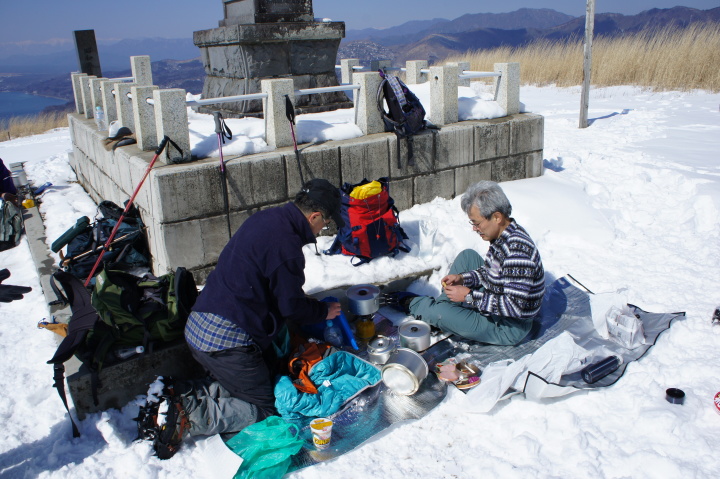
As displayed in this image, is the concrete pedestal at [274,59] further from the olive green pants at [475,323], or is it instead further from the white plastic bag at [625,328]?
the white plastic bag at [625,328]

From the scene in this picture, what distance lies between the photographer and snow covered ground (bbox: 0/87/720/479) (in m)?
3.05

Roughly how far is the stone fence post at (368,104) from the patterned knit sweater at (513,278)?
259 centimetres

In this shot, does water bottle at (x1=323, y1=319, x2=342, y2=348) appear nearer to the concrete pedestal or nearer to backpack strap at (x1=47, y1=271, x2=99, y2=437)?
backpack strap at (x1=47, y1=271, x2=99, y2=437)

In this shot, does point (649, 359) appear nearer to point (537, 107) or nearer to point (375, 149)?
→ point (375, 149)

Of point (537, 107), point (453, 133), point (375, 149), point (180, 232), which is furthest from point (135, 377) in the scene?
point (537, 107)

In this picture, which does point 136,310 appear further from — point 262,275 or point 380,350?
point 380,350

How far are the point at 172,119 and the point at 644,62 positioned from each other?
13998 mm

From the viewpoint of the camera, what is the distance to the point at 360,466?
3.08 meters

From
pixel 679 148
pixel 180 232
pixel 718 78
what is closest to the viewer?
pixel 180 232

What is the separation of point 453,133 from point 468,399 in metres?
3.65

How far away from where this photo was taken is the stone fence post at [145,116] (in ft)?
17.7

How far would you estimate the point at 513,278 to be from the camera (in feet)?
12.5

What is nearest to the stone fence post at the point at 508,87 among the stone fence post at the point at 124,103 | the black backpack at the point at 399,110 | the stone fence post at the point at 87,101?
the black backpack at the point at 399,110

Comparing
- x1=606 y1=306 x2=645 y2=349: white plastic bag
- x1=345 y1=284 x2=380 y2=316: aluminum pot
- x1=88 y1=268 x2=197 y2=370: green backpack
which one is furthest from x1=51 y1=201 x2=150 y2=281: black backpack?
x1=606 y1=306 x2=645 y2=349: white plastic bag
